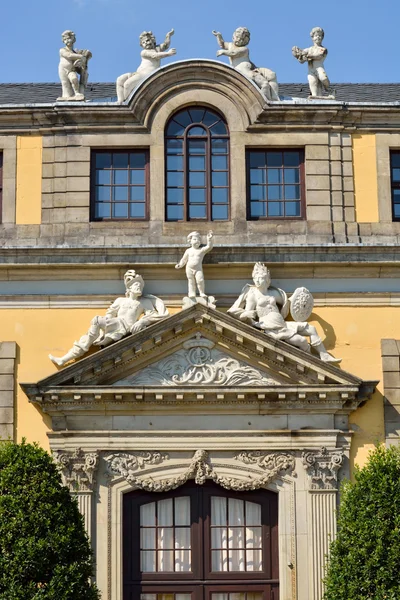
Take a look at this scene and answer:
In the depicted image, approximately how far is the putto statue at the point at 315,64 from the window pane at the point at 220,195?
8.20 feet

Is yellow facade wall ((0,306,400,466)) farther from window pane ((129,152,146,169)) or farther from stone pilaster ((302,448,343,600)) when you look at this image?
window pane ((129,152,146,169))

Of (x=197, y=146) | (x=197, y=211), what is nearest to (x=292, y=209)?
(x=197, y=211)

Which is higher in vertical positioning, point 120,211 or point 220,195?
point 220,195

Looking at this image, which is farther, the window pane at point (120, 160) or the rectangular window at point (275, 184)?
the window pane at point (120, 160)

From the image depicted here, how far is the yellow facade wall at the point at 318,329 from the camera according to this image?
84.0 ft

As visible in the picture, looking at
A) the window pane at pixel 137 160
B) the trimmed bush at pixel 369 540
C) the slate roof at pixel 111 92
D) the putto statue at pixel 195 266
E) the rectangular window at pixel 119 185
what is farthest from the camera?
the slate roof at pixel 111 92

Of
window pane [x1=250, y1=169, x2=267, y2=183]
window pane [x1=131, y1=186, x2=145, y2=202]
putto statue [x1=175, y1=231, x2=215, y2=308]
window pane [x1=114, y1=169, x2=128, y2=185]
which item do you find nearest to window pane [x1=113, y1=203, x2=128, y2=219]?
window pane [x1=131, y1=186, x2=145, y2=202]

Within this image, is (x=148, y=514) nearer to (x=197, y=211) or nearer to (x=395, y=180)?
(x=197, y=211)

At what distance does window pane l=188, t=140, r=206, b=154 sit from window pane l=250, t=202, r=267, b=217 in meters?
1.37

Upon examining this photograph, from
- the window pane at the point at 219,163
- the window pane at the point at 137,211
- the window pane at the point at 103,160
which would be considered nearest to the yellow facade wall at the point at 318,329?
the window pane at the point at 137,211

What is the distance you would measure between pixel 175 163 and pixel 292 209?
7.65 ft

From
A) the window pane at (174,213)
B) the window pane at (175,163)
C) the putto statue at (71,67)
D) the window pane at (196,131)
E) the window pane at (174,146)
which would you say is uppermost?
the putto statue at (71,67)

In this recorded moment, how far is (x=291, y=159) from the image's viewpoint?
26844 millimetres

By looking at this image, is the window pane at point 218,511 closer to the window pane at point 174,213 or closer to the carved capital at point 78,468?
the carved capital at point 78,468
